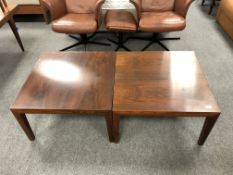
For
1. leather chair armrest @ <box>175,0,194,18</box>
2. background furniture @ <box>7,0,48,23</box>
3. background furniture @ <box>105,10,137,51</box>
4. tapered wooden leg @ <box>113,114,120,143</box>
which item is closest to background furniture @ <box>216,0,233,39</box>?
leather chair armrest @ <box>175,0,194,18</box>

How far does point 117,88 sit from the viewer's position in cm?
137

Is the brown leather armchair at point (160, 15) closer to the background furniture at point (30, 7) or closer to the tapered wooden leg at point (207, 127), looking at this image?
the tapered wooden leg at point (207, 127)

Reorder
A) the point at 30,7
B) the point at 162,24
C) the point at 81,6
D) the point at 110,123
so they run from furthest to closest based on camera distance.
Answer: the point at 30,7
the point at 81,6
the point at 162,24
the point at 110,123

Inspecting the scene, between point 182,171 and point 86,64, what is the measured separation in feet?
3.60

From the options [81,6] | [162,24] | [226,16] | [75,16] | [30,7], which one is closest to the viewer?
[162,24]

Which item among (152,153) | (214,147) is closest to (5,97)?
(152,153)

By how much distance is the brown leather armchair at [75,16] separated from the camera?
2127 millimetres

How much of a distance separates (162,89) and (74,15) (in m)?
1.57

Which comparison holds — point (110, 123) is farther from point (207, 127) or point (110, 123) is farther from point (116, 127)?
point (207, 127)

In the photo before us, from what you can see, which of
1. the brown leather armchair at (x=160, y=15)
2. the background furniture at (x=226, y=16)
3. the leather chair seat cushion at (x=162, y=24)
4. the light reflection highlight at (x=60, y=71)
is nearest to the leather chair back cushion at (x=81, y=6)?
the brown leather armchair at (x=160, y=15)

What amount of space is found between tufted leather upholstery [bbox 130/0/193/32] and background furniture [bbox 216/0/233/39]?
0.81 m

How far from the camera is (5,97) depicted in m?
1.92

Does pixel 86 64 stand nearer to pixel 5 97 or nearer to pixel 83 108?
pixel 83 108

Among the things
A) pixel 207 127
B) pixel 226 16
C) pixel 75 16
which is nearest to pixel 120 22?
pixel 75 16
